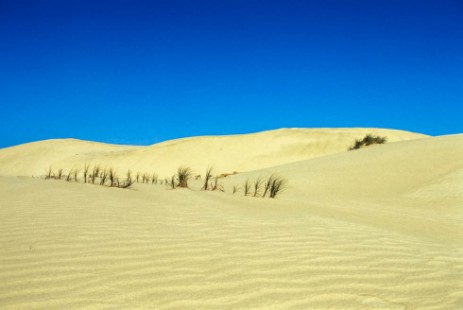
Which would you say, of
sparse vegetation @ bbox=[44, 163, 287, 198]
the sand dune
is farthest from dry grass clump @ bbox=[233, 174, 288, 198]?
the sand dune

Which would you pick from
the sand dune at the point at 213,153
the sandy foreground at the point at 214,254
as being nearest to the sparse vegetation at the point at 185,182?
the sandy foreground at the point at 214,254

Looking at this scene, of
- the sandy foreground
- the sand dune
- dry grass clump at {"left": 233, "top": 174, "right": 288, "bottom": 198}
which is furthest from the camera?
the sand dune

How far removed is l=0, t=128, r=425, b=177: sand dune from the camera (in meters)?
27.0

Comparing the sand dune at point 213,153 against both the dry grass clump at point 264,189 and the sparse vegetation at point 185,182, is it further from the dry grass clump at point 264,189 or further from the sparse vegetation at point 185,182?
the dry grass clump at point 264,189

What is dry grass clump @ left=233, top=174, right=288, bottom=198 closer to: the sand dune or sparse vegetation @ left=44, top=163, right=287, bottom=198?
sparse vegetation @ left=44, top=163, right=287, bottom=198

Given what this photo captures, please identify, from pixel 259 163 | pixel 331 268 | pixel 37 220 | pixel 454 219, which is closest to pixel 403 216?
pixel 454 219

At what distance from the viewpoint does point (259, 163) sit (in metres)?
26.6

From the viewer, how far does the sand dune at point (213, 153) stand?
2697 cm

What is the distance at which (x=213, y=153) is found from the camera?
96.4 ft

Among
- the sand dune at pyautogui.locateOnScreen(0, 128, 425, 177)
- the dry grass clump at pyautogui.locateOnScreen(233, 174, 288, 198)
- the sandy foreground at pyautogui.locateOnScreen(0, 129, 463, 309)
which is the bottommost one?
the sandy foreground at pyautogui.locateOnScreen(0, 129, 463, 309)

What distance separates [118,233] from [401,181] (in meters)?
8.70

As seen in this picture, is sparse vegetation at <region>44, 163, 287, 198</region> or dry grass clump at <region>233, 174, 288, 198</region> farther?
sparse vegetation at <region>44, 163, 287, 198</region>

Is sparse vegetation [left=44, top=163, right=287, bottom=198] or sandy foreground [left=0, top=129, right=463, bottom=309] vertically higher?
sparse vegetation [left=44, top=163, right=287, bottom=198]

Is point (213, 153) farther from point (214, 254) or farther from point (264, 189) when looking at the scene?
point (214, 254)
